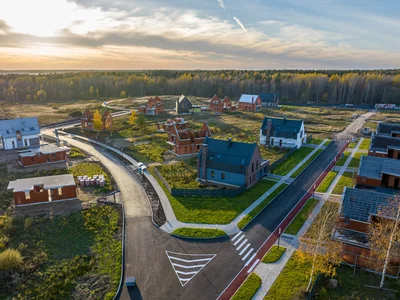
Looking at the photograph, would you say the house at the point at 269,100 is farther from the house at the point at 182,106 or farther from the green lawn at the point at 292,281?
the green lawn at the point at 292,281

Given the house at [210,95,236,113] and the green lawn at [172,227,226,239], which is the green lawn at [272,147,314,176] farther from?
the house at [210,95,236,113]

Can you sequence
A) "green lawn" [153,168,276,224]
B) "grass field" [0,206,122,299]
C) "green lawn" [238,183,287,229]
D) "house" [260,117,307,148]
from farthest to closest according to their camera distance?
"house" [260,117,307,148] → "green lawn" [153,168,276,224] → "green lawn" [238,183,287,229] → "grass field" [0,206,122,299]

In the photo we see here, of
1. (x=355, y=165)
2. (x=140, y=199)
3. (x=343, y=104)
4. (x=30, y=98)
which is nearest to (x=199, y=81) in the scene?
(x=343, y=104)

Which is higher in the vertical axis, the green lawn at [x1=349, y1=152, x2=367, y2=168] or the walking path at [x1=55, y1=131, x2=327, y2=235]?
the green lawn at [x1=349, y1=152, x2=367, y2=168]

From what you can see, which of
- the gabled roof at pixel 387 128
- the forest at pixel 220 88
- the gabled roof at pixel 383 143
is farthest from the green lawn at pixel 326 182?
the forest at pixel 220 88

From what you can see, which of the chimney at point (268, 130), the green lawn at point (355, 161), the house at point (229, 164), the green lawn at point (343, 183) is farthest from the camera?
the chimney at point (268, 130)

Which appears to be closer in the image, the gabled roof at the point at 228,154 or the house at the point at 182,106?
the gabled roof at the point at 228,154

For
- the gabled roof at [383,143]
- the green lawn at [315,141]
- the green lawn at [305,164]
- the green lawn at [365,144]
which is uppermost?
the gabled roof at [383,143]

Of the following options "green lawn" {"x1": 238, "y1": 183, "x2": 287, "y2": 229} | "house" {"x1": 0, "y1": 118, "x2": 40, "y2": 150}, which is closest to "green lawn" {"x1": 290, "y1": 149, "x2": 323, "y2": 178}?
"green lawn" {"x1": 238, "y1": 183, "x2": 287, "y2": 229}
